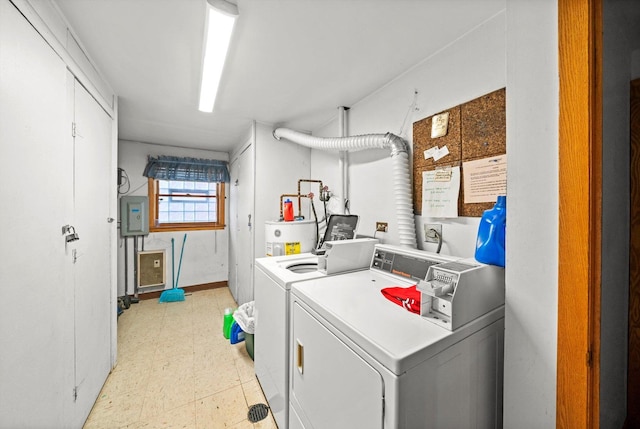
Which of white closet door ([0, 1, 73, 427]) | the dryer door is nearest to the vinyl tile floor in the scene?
white closet door ([0, 1, 73, 427])

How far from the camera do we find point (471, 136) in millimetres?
1425

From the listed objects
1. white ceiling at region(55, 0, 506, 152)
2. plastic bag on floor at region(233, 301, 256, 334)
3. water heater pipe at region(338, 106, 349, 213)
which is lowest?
plastic bag on floor at region(233, 301, 256, 334)

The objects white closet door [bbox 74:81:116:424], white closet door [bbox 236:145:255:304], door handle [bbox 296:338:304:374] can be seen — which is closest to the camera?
door handle [bbox 296:338:304:374]

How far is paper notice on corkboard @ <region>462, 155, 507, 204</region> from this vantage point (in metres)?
1.30

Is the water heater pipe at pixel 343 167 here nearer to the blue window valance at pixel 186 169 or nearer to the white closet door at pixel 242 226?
the white closet door at pixel 242 226

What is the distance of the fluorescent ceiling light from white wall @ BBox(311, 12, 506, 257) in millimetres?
1277

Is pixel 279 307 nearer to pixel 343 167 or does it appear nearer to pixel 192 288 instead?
pixel 343 167

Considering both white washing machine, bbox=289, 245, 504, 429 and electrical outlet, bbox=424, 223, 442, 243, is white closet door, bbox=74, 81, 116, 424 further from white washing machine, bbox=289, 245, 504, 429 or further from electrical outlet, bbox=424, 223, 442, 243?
electrical outlet, bbox=424, 223, 442, 243

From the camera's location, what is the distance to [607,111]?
29.8 inches

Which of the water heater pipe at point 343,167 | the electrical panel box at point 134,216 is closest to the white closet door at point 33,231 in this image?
the water heater pipe at point 343,167

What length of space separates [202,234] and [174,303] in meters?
1.17

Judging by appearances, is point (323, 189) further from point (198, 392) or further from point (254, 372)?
point (198, 392)

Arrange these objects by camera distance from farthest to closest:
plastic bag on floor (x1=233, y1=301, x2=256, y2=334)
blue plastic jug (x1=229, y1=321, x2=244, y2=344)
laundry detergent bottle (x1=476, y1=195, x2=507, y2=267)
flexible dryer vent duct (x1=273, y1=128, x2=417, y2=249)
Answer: blue plastic jug (x1=229, y1=321, x2=244, y2=344), plastic bag on floor (x1=233, y1=301, x2=256, y2=334), flexible dryer vent duct (x1=273, y1=128, x2=417, y2=249), laundry detergent bottle (x1=476, y1=195, x2=507, y2=267)

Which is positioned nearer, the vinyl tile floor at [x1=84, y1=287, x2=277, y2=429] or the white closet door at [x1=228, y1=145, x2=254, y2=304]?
the vinyl tile floor at [x1=84, y1=287, x2=277, y2=429]
